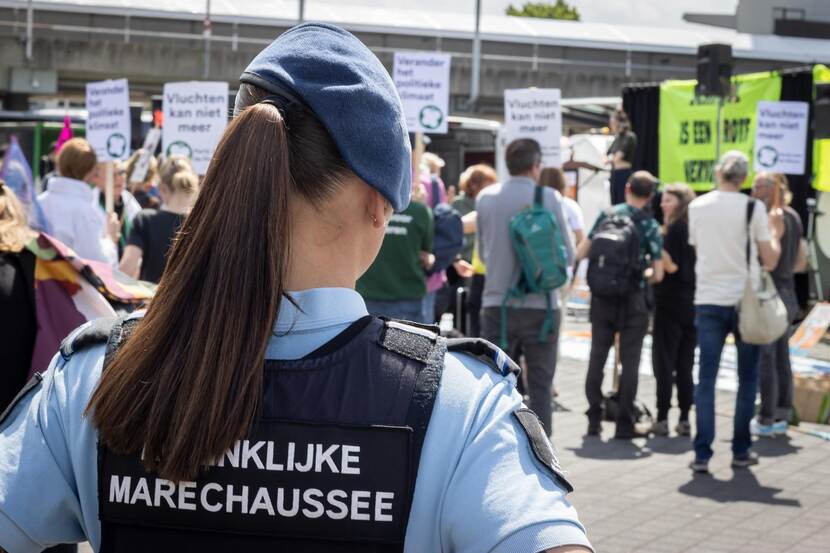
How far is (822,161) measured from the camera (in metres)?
14.7

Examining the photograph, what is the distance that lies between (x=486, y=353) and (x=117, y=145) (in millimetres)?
10677

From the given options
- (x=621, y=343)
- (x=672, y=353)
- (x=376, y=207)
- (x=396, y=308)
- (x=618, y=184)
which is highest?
(x=376, y=207)

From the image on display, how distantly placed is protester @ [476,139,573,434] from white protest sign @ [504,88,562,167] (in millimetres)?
3216

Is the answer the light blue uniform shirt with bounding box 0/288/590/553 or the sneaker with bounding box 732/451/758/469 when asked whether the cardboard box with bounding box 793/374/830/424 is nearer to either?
the sneaker with bounding box 732/451/758/469

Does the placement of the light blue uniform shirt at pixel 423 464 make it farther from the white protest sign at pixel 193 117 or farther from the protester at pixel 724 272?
the white protest sign at pixel 193 117

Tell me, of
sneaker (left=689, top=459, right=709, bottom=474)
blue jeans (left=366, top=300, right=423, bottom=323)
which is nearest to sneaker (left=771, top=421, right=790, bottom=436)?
sneaker (left=689, top=459, right=709, bottom=474)

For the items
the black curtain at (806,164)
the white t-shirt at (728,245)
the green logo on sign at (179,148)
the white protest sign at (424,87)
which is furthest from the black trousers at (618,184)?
the white t-shirt at (728,245)

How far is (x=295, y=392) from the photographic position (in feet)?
4.99

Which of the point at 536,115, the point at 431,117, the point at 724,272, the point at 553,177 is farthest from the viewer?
the point at 536,115

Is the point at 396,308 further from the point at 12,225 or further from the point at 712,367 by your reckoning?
the point at 12,225

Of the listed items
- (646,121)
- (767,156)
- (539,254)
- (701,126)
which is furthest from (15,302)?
(646,121)

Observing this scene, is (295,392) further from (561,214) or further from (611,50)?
(611,50)

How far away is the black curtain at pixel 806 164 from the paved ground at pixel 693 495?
18.2ft

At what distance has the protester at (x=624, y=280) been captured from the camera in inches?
348
